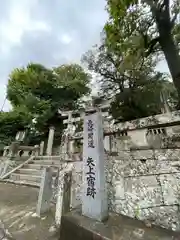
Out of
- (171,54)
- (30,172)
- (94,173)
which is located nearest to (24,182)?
(30,172)

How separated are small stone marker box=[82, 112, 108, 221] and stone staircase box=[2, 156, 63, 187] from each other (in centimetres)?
326

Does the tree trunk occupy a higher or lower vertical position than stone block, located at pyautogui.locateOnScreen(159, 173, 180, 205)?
higher

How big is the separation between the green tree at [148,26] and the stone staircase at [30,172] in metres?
4.79

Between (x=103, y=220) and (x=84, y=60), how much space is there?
37.6 feet

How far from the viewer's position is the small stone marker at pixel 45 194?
2.75 meters

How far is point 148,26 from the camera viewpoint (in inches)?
225

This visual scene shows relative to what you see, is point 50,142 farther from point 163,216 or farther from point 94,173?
point 163,216

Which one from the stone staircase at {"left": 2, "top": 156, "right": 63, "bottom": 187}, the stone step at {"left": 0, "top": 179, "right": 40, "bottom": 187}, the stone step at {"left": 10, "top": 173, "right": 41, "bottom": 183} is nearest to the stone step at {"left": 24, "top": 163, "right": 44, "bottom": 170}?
the stone staircase at {"left": 2, "top": 156, "right": 63, "bottom": 187}

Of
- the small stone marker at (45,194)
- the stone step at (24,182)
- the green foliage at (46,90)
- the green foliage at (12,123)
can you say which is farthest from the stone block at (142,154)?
the green foliage at (12,123)

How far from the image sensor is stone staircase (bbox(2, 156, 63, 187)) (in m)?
5.34

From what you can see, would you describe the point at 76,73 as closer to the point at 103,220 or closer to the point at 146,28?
the point at 146,28

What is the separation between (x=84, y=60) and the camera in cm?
1171

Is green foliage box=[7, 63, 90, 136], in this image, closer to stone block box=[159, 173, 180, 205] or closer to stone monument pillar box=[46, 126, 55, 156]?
stone monument pillar box=[46, 126, 55, 156]

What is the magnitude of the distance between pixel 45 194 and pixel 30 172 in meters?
3.53
